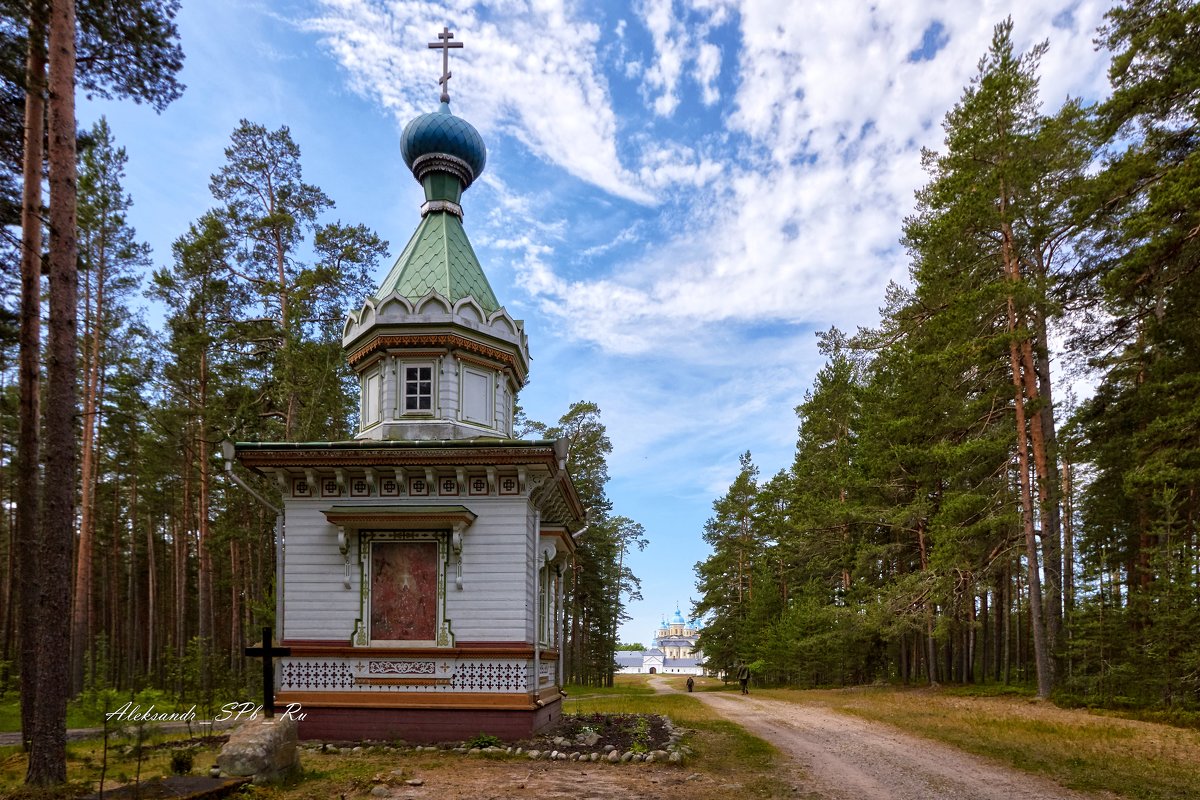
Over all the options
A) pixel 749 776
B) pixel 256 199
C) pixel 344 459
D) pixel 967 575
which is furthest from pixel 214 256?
pixel 967 575

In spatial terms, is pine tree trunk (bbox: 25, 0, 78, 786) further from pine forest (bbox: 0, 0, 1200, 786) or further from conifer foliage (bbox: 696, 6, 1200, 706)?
conifer foliage (bbox: 696, 6, 1200, 706)

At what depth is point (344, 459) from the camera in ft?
44.5

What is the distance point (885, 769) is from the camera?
438 inches

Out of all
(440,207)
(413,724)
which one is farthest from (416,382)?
(413,724)

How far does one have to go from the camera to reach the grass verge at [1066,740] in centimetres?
960

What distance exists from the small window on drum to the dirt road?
956cm

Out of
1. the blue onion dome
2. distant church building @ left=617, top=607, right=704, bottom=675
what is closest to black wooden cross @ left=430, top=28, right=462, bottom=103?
the blue onion dome

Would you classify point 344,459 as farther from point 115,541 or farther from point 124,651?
point 124,651

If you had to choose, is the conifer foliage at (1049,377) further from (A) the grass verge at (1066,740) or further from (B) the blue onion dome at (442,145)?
(B) the blue onion dome at (442,145)

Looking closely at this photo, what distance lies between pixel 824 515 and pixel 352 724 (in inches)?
1061

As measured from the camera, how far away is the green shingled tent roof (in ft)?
52.6

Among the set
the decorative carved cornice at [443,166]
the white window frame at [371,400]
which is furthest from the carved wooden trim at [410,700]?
the decorative carved cornice at [443,166]

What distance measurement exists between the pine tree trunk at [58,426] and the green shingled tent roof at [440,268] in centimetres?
673

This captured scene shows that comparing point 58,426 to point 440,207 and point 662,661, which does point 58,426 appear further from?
point 662,661
